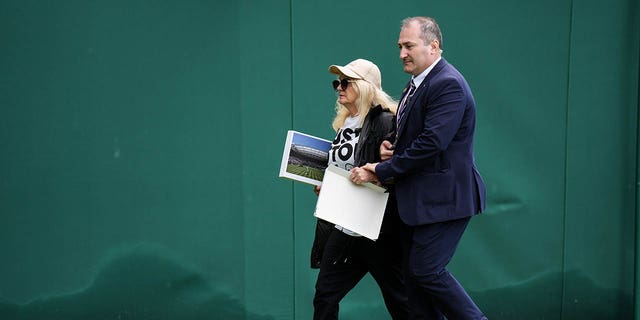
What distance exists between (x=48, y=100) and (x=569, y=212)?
3521 mm

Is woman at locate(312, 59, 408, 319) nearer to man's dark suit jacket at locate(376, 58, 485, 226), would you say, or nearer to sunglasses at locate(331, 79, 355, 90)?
sunglasses at locate(331, 79, 355, 90)

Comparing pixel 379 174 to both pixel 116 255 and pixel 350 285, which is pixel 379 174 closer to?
pixel 350 285

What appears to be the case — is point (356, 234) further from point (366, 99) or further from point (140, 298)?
point (140, 298)

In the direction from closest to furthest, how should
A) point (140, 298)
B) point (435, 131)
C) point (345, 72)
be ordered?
1. point (435, 131)
2. point (345, 72)
3. point (140, 298)

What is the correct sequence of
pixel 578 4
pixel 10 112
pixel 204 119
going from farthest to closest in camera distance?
pixel 578 4 < pixel 204 119 < pixel 10 112

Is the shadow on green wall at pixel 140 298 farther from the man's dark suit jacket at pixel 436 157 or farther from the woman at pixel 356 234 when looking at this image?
the man's dark suit jacket at pixel 436 157

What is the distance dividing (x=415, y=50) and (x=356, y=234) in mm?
993

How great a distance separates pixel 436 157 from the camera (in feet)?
12.9

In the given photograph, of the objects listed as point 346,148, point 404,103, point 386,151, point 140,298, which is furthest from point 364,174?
point 140,298

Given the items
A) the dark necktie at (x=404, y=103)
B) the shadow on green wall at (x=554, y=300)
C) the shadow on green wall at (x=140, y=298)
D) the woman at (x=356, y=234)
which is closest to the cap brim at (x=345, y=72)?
the woman at (x=356, y=234)

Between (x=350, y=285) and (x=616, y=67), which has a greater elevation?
(x=616, y=67)

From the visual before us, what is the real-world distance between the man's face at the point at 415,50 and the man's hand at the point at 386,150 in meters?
0.37

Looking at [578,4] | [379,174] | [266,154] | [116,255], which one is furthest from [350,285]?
[578,4]

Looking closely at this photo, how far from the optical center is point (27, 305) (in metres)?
4.87
